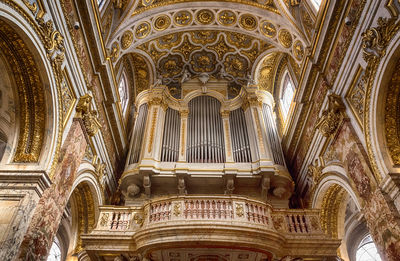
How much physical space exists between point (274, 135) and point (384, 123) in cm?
540

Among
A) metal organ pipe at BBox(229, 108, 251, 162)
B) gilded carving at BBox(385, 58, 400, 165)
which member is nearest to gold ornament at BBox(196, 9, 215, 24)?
metal organ pipe at BBox(229, 108, 251, 162)

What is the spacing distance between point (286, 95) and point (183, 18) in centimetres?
529

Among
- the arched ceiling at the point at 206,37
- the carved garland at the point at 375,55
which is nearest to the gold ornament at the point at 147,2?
the arched ceiling at the point at 206,37

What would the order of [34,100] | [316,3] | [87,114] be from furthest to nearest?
[316,3] → [87,114] → [34,100]

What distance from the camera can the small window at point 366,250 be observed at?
1252 cm

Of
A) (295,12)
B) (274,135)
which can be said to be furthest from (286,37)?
(274,135)

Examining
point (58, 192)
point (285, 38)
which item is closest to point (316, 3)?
point (285, 38)

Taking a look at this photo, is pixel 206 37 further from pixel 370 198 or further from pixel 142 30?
pixel 370 198

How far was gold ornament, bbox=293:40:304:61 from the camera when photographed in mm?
10555

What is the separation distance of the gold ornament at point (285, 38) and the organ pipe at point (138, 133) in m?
5.79

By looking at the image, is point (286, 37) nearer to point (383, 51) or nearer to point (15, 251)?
point (383, 51)

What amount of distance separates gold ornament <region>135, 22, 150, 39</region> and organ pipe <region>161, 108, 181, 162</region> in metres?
3.05

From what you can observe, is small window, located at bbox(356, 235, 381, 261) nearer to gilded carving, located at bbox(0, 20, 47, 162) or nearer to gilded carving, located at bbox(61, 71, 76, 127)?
gilded carving, located at bbox(61, 71, 76, 127)

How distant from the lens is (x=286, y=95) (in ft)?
44.2
